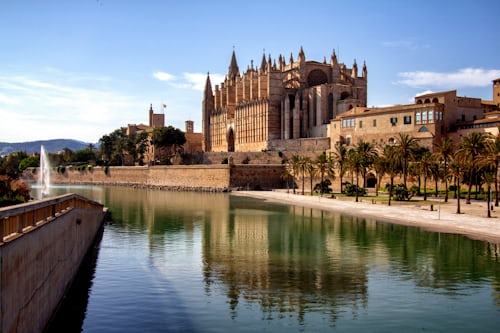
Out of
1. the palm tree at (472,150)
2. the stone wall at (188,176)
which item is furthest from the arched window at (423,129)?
the stone wall at (188,176)

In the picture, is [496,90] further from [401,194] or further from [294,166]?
[401,194]

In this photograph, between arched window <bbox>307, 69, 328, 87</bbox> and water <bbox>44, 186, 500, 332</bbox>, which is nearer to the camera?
water <bbox>44, 186, 500, 332</bbox>

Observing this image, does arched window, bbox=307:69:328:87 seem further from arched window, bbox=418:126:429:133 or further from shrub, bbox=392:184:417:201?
shrub, bbox=392:184:417:201

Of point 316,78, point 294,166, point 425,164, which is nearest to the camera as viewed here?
point 425,164

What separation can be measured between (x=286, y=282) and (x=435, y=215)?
20810mm

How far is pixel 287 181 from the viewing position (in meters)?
74.2

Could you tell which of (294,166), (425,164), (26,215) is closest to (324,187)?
(294,166)

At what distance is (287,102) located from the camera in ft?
290

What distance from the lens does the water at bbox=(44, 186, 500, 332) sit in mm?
13836

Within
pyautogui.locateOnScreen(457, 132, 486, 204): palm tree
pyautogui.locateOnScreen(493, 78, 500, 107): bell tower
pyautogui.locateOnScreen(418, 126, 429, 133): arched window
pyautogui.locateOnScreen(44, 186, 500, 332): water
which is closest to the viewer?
pyautogui.locateOnScreen(44, 186, 500, 332): water

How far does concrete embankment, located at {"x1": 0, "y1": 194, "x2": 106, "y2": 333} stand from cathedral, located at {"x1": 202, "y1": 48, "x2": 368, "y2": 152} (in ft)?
203

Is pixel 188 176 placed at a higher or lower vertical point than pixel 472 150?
lower

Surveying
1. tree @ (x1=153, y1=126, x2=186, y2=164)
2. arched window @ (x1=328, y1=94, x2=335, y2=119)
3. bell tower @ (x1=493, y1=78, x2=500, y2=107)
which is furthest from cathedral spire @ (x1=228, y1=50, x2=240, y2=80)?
bell tower @ (x1=493, y1=78, x2=500, y2=107)

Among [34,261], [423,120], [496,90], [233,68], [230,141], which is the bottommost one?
[34,261]
